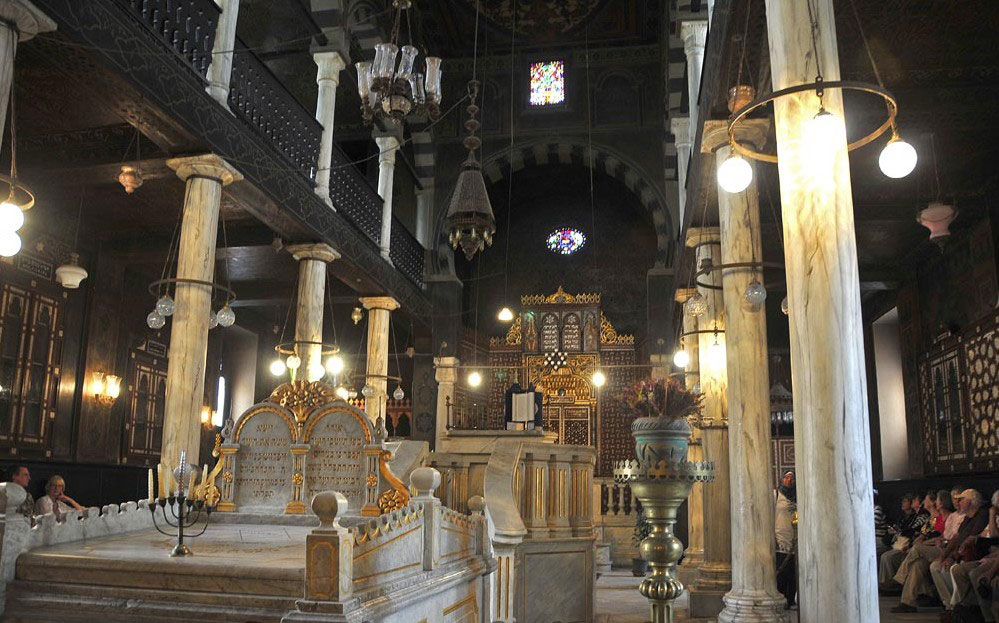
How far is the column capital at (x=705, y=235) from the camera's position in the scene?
10664 mm

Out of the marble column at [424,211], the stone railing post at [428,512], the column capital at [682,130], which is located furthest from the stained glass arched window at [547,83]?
the stone railing post at [428,512]

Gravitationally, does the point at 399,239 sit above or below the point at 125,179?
above

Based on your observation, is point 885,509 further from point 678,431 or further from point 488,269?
point 678,431

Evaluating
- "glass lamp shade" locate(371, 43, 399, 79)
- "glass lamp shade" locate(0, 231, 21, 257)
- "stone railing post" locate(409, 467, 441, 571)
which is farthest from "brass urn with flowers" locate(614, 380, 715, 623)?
"glass lamp shade" locate(0, 231, 21, 257)

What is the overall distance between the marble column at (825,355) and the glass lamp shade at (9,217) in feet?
16.9

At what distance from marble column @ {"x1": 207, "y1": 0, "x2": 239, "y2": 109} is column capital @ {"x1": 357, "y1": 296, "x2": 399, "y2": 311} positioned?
660cm

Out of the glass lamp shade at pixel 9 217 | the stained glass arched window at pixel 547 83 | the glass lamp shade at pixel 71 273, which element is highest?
the stained glass arched window at pixel 547 83

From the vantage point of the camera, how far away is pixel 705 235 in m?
10.7

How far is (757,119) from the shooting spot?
756cm

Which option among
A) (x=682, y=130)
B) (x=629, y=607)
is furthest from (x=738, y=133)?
(x=682, y=130)

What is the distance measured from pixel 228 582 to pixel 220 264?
36.6 feet

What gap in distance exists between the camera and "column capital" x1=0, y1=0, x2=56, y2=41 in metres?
6.12

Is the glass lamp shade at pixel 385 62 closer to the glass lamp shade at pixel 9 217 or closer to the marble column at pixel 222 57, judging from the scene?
the glass lamp shade at pixel 9 217

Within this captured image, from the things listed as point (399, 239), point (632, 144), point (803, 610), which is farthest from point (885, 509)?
point (803, 610)
